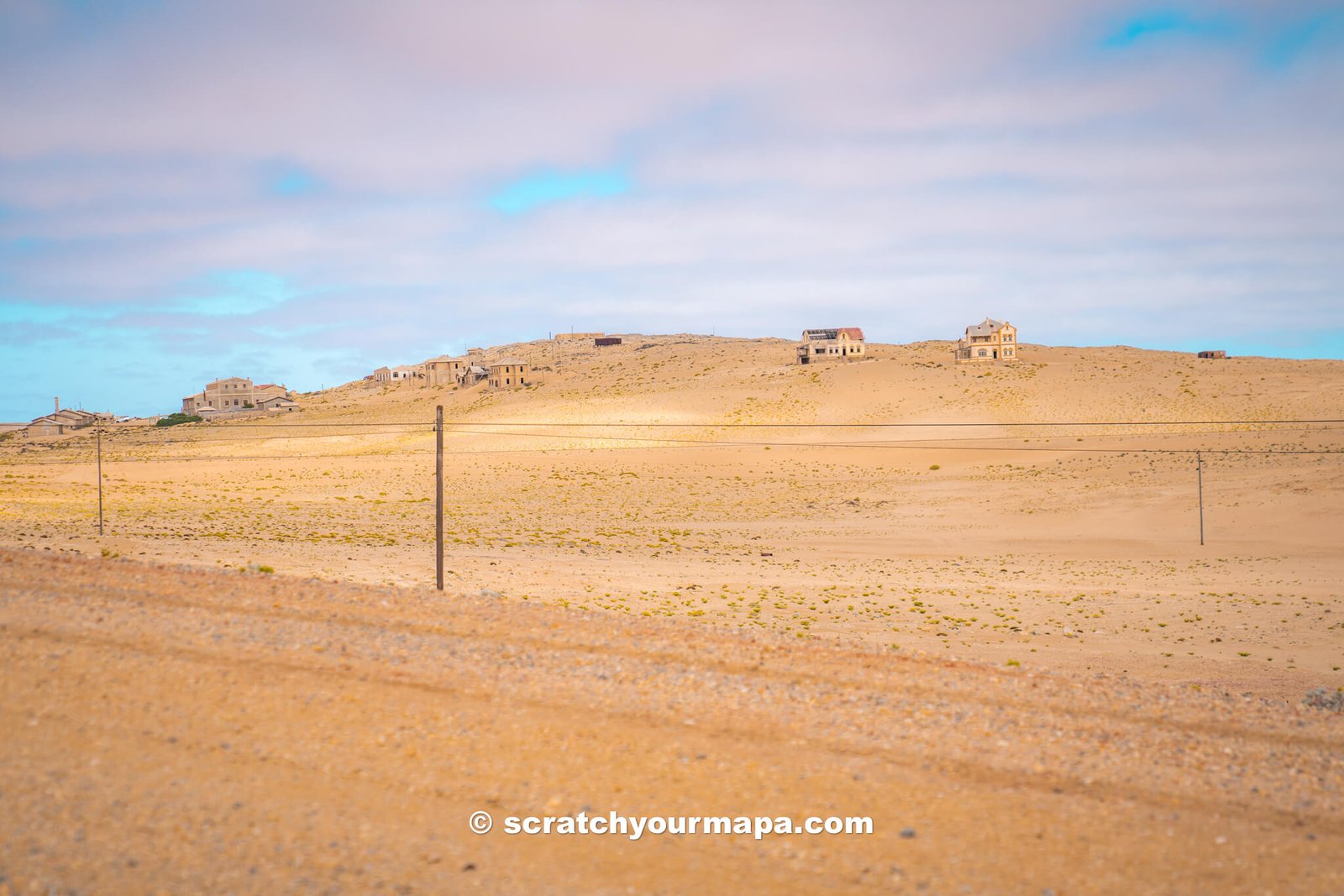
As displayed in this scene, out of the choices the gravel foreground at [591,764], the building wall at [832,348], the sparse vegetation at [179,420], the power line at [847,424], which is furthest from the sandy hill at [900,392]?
the gravel foreground at [591,764]

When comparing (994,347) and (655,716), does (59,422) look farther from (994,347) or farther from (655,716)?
(655,716)

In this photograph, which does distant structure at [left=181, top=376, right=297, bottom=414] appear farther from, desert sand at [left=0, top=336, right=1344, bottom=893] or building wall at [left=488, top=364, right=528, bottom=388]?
desert sand at [left=0, top=336, right=1344, bottom=893]

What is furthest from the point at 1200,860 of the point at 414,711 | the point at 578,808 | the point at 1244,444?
the point at 1244,444

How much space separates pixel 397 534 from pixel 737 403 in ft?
148

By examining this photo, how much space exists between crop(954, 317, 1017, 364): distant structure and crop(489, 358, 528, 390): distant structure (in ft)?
136

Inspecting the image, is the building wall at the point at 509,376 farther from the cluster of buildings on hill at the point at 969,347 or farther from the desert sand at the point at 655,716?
the desert sand at the point at 655,716

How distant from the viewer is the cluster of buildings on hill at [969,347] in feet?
286

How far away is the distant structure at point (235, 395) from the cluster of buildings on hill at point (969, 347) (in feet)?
198

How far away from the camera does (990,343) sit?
291 feet

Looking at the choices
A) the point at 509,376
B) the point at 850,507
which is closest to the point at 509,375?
the point at 509,376

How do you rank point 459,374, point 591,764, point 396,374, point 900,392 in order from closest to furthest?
point 591,764
point 900,392
point 459,374
point 396,374

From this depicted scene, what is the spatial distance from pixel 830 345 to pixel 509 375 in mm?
33183

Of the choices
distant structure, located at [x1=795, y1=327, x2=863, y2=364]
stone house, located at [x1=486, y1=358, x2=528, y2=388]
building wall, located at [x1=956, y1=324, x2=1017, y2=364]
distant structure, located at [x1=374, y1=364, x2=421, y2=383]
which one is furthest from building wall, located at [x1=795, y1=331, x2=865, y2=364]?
distant structure, located at [x1=374, y1=364, x2=421, y2=383]

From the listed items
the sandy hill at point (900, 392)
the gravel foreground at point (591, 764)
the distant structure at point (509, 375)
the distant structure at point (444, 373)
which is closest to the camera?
the gravel foreground at point (591, 764)
